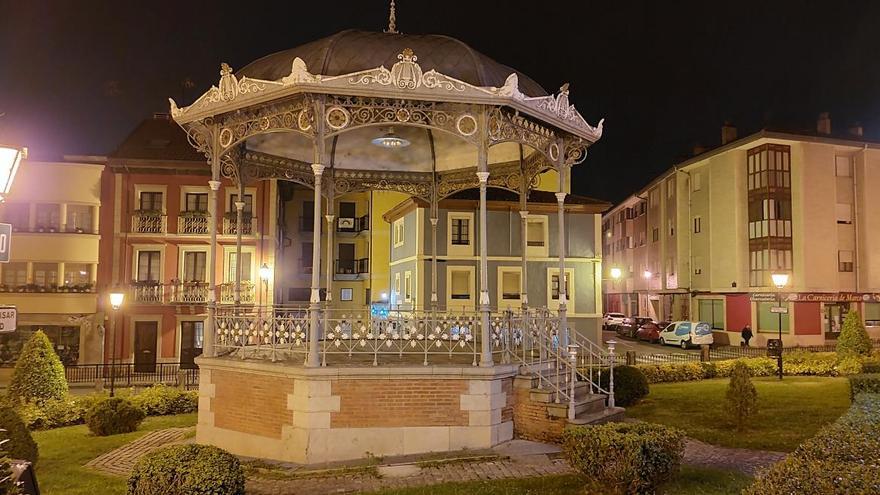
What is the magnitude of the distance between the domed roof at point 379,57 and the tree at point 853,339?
19676 mm

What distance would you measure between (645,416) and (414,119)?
8957mm

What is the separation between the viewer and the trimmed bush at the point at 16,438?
10.2 m

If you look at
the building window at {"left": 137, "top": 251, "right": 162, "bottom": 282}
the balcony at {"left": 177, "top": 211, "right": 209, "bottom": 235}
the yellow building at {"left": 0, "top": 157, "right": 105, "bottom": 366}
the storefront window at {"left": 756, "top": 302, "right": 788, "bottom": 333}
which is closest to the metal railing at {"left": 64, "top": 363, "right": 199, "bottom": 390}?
the yellow building at {"left": 0, "top": 157, "right": 105, "bottom": 366}

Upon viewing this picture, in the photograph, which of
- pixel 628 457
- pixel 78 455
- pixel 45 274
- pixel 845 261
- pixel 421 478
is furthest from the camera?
pixel 845 261

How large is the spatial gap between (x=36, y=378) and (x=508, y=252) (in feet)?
74.1

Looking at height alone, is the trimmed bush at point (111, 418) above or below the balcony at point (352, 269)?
below

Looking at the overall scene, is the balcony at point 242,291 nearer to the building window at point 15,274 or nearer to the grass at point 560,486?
the building window at point 15,274

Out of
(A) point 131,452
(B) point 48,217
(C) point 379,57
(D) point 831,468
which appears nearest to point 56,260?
(B) point 48,217

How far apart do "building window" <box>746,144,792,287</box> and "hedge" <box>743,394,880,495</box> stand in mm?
Answer: 37369

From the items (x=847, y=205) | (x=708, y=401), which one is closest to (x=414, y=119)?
(x=708, y=401)

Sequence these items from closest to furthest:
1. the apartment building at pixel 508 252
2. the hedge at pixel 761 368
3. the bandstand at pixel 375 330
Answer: the bandstand at pixel 375 330, the hedge at pixel 761 368, the apartment building at pixel 508 252

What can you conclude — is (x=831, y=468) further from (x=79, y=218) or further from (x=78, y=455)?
(x=79, y=218)

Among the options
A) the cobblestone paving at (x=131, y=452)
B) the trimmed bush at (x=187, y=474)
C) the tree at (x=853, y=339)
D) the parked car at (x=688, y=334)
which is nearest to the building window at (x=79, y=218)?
the cobblestone paving at (x=131, y=452)

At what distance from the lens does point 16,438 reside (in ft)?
33.8
